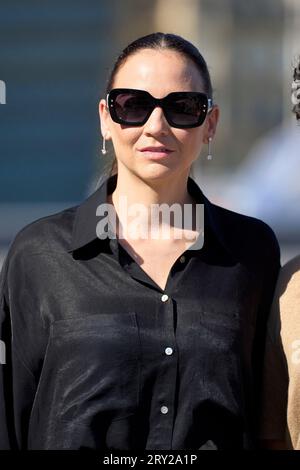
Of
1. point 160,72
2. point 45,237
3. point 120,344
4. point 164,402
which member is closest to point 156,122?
point 160,72

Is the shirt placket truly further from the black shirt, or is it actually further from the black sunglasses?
the black sunglasses

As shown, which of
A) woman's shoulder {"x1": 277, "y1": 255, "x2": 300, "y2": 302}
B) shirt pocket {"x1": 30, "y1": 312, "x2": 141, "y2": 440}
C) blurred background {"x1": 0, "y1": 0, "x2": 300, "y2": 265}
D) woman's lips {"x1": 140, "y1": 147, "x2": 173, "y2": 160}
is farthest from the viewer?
blurred background {"x1": 0, "y1": 0, "x2": 300, "y2": 265}

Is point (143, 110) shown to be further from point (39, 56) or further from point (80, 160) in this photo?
point (39, 56)

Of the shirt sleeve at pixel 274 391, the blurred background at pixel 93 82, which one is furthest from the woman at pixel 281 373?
the blurred background at pixel 93 82

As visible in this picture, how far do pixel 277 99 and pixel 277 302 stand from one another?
7.88m

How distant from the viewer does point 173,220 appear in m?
2.86

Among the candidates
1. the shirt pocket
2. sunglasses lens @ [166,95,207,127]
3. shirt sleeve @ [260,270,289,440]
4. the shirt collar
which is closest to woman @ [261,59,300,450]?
shirt sleeve @ [260,270,289,440]

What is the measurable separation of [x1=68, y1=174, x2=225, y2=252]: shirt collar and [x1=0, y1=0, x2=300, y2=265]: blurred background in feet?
22.5

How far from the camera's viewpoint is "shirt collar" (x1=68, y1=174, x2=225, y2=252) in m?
2.76

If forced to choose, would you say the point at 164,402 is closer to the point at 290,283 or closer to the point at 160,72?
the point at 290,283

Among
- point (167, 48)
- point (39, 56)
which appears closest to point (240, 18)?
point (39, 56)

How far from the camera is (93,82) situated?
10961 mm

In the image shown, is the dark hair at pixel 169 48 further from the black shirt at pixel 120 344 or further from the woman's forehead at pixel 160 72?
the black shirt at pixel 120 344

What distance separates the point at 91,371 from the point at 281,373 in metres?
0.54
